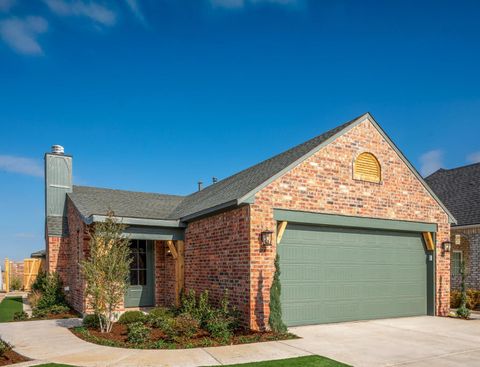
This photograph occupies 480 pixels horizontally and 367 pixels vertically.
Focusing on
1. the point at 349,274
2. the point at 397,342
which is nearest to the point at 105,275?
the point at 349,274

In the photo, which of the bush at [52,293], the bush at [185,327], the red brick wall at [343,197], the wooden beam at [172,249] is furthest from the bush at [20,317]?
the red brick wall at [343,197]

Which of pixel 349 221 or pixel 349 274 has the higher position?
pixel 349 221

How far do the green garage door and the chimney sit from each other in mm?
10685

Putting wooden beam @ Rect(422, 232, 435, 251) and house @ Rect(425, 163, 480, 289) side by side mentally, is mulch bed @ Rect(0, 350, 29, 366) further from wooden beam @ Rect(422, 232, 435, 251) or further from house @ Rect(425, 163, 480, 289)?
house @ Rect(425, 163, 480, 289)

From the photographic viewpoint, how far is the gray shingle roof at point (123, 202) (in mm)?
13328

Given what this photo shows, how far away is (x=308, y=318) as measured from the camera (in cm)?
1038

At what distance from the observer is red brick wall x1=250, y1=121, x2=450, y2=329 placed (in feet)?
31.0

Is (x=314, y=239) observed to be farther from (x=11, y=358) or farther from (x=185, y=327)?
(x=11, y=358)

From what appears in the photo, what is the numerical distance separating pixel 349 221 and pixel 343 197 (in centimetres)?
72

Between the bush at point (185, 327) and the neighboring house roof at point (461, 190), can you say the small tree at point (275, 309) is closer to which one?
the bush at point (185, 327)

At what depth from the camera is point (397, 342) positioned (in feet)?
27.4

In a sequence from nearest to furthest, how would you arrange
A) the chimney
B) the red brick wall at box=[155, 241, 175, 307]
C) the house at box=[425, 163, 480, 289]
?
the red brick wall at box=[155, 241, 175, 307] < the house at box=[425, 163, 480, 289] < the chimney

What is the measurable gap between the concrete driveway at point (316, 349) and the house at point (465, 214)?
5.17 m

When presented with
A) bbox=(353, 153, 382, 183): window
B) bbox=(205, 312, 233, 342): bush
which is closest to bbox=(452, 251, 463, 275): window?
bbox=(353, 153, 382, 183): window
